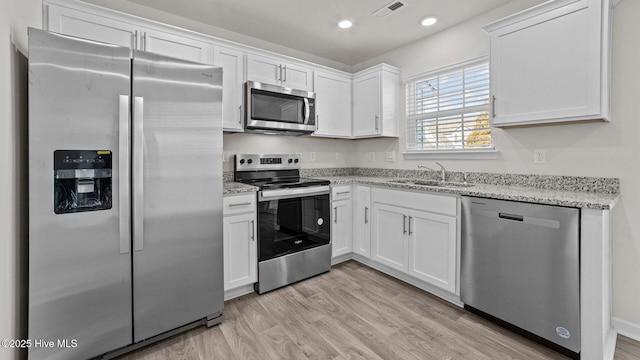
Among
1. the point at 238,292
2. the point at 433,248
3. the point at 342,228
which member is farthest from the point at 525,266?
the point at 238,292

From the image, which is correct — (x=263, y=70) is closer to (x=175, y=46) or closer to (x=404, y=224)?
(x=175, y=46)

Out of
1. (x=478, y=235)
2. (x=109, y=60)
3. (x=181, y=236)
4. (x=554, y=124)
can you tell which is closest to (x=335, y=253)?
(x=478, y=235)

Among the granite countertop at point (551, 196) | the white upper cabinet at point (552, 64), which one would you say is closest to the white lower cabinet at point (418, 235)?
the granite countertop at point (551, 196)

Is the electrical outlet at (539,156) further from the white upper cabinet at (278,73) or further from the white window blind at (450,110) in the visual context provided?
the white upper cabinet at (278,73)

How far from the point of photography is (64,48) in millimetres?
1415

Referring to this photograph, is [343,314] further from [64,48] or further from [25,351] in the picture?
[64,48]

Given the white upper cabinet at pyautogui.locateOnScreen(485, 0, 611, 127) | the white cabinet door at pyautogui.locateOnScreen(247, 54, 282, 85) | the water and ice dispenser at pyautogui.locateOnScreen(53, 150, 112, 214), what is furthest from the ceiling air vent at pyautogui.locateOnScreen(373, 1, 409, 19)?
the water and ice dispenser at pyautogui.locateOnScreen(53, 150, 112, 214)

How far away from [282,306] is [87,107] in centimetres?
187

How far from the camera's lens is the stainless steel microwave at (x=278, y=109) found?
8.62ft

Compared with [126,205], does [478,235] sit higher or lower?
lower

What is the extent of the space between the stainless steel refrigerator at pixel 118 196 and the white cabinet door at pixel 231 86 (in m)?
0.64

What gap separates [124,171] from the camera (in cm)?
157

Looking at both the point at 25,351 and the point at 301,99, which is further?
the point at 301,99

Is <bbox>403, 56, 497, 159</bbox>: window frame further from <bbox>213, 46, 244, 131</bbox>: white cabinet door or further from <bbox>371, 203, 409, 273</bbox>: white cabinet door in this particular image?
<bbox>213, 46, 244, 131</bbox>: white cabinet door
